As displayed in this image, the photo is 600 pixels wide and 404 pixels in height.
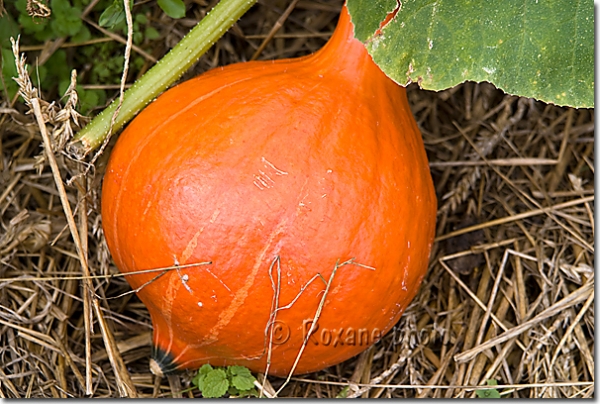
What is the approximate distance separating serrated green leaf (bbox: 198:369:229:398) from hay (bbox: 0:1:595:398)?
0.16m

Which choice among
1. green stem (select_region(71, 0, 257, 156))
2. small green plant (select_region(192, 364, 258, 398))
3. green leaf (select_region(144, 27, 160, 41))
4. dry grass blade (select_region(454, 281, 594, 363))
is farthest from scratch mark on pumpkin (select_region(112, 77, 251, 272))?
dry grass blade (select_region(454, 281, 594, 363))

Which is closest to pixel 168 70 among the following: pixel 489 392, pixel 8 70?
pixel 8 70

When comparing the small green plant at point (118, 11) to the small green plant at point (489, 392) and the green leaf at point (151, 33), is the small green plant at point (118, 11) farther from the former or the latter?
the small green plant at point (489, 392)

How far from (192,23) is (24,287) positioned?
101cm

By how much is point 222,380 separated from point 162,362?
7.4 inches

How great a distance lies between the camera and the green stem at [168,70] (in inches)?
67.0

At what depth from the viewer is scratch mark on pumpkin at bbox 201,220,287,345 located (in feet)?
5.01

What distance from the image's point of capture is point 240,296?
61.9 inches

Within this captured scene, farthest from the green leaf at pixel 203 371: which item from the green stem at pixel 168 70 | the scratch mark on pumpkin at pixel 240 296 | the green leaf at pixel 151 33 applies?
the green leaf at pixel 151 33

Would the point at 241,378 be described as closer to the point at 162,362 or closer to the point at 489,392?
the point at 162,362

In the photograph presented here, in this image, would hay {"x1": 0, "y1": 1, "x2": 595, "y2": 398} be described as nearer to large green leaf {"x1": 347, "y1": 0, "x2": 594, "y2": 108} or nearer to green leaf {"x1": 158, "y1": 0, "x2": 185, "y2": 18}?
green leaf {"x1": 158, "y1": 0, "x2": 185, "y2": 18}

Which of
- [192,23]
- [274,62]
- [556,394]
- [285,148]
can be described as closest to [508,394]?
[556,394]

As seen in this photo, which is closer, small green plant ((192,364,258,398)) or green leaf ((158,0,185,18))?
small green plant ((192,364,258,398))

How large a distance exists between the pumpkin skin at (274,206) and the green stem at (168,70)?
0.04m
